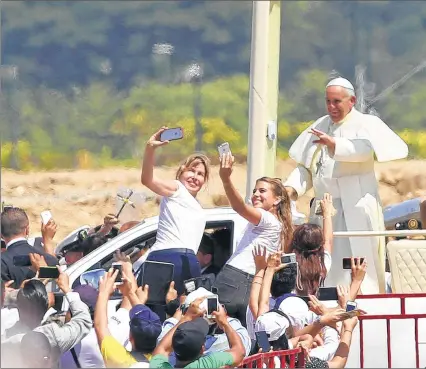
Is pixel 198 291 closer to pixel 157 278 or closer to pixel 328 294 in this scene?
pixel 328 294

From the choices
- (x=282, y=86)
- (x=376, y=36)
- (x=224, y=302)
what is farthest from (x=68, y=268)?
(x=376, y=36)

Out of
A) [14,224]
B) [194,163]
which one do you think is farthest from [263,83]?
[14,224]

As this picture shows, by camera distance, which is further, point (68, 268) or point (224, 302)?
point (68, 268)

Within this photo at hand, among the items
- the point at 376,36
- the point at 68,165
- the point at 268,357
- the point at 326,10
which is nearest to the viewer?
the point at 268,357

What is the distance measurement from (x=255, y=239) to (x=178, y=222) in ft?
1.25

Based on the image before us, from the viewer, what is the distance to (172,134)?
5.95m

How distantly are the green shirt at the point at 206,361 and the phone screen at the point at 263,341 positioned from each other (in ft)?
1.27

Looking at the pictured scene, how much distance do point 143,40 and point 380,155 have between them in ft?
4.85

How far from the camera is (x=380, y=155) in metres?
6.86

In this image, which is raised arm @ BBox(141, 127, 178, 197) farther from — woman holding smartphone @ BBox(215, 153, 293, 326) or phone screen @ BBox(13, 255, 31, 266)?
phone screen @ BBox(13, 255, 31, 266)

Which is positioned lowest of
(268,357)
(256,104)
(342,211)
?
(268,357)

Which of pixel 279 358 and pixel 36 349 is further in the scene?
pixel 279 358

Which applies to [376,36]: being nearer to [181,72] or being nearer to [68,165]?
[181,72]

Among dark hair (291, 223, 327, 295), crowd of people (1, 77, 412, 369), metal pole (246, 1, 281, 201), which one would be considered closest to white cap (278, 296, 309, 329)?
crowd of people (1, 77, 412, 369)
